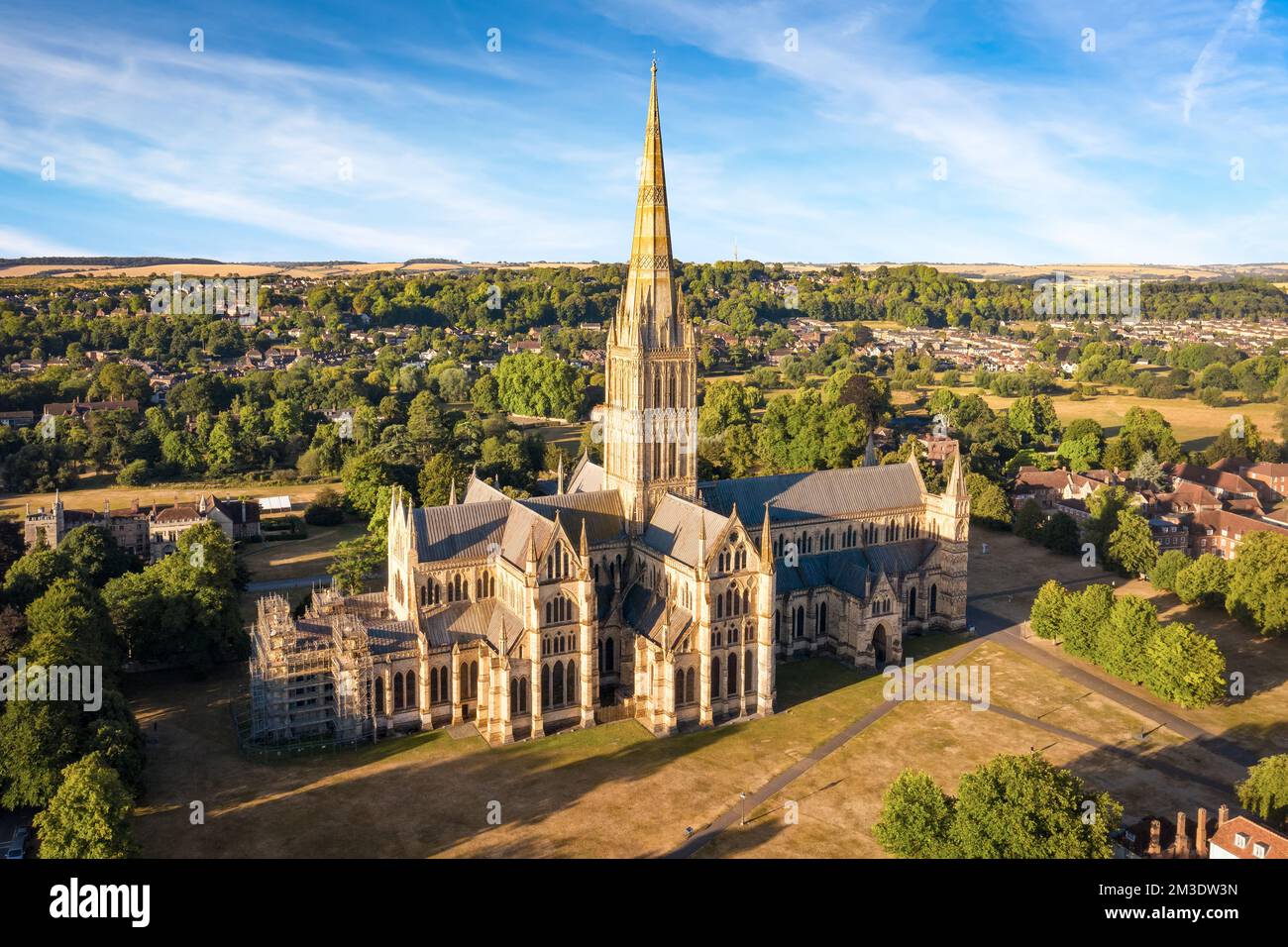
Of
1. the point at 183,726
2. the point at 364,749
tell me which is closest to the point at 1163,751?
the point at 364,749

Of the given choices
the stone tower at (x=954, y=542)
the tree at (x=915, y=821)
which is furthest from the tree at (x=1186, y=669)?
the tree at (x=915, y=821)

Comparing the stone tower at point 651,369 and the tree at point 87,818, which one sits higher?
the stone tower at point 651,369

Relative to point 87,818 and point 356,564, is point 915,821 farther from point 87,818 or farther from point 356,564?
point 356,564

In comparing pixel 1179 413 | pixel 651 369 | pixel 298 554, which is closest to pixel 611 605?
pixel 651 369

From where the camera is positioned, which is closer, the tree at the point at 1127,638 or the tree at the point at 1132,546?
the tree at the point at 1127,638

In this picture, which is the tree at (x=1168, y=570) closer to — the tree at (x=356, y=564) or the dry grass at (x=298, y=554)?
the tree at (x=356, y=564)

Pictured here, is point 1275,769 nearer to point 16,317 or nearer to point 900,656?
point 900,656

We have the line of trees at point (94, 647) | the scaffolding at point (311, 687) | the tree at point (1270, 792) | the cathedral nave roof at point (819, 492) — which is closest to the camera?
the line of trees at point (94, 647)
